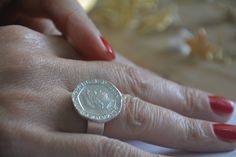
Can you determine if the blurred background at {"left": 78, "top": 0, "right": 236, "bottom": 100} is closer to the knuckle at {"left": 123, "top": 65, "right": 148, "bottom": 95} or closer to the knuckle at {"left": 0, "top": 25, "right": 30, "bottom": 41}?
the knuckle at {"left": 123, "top": 65, "right": 148, "bottom": 95}

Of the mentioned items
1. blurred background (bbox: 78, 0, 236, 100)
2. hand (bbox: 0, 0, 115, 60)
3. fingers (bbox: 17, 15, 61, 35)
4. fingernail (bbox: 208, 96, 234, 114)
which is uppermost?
hand (bbox: 0, 0, 115, 60)

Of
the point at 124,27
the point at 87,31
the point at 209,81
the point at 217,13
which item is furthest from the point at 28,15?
the point at 217,13

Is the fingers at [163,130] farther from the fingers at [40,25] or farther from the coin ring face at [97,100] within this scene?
the fingers at [40,25]

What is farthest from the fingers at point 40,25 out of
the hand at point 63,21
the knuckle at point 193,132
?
the knuckle at point 193,132

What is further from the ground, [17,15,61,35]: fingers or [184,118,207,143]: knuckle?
[17,15,61,35]: fingers

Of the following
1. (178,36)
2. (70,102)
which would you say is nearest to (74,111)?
(70,102)

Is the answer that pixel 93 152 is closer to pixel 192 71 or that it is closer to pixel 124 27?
pixel 192 71

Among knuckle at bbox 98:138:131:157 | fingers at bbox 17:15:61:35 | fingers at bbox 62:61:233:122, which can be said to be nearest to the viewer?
knuckle at bbox 98:138:131:157

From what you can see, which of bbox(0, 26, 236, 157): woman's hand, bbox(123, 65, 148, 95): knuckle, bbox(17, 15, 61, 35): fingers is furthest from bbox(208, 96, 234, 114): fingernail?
bbox(17, 15, 61, 35): fingers
